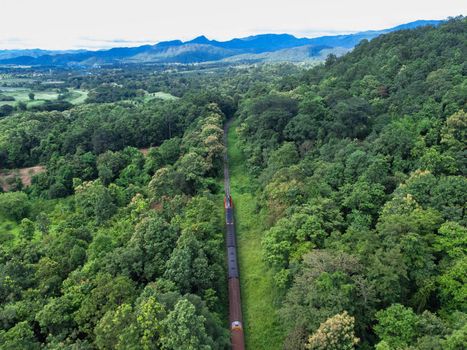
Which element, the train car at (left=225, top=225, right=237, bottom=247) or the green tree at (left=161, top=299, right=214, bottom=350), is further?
the train car at (left=225, top=225, right=237, bottom=247)

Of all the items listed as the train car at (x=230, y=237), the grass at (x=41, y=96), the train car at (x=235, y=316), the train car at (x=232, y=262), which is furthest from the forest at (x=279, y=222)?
the grass at (x=41, y=96)

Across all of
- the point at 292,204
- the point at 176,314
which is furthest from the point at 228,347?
the point at 292,204

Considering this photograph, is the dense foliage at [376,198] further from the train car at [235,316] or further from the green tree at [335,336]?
the train car at [235,316]

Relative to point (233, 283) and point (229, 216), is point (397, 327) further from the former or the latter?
point (229, 216)

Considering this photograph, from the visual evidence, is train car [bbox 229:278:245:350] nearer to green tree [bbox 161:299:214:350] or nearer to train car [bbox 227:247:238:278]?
train car [bbox 227:247:238:278]

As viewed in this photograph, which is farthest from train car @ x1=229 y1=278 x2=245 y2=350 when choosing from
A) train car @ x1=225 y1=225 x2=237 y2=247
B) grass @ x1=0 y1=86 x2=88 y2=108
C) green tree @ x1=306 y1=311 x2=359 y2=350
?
grass @ x1=0 y1=86 x2=88 y2=108

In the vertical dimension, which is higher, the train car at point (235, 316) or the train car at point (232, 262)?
the train car at point (232, 262)

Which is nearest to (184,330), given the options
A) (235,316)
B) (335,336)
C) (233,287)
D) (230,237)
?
(335,336)
